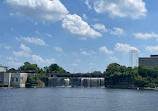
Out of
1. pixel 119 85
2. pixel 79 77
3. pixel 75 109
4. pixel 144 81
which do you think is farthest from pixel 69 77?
pixel 75 109

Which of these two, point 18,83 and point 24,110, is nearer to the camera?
point 24,110

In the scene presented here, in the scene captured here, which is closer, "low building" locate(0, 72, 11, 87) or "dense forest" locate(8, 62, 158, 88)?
"dense forest" locate(8, 62, 158, 88)

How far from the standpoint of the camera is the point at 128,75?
522 ft

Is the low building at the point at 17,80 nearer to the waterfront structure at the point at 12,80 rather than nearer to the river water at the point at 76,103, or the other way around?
the waterfront structure at the point at 12,80

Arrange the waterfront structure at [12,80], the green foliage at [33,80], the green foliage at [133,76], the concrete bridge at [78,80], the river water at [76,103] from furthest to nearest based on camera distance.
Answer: the concrete bridge at [78,80]
the green foliage at [33,80]
the waterfront structure at [12,80]
the green foliage at [133,76]
the river water at [76,103]

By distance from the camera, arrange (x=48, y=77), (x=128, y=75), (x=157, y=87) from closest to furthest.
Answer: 1. (x=157, y=87)
2. (x=128, y=75)
3. (x=48, y=77)

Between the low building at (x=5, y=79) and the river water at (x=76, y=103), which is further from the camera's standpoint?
the low building at (x=5, y=79)

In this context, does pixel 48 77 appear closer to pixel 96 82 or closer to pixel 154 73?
pixel 96 82

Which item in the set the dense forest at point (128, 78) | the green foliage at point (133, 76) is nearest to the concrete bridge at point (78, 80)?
the dense forest at point (128, 78)

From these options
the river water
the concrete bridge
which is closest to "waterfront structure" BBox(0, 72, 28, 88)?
the concrete bridge

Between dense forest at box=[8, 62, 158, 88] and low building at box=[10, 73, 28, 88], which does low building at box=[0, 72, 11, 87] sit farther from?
dense forest at box=[8, 62, 158, 88]

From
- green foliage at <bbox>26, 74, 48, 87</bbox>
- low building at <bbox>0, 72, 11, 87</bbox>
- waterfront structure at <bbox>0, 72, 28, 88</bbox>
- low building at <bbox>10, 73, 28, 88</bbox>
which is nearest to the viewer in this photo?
low building at <bbox>10, 73, 28, 88</bbox>

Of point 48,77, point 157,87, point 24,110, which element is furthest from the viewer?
point 48,77

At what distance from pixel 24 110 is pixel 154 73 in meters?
122
